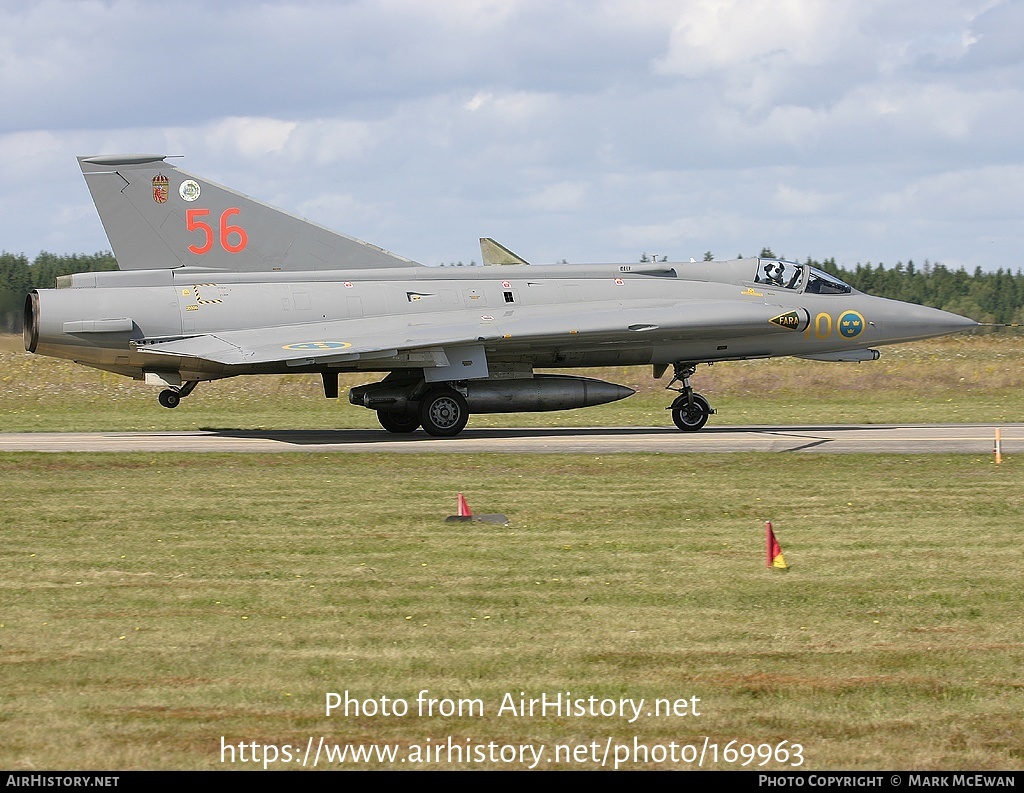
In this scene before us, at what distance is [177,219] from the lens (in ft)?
80.4

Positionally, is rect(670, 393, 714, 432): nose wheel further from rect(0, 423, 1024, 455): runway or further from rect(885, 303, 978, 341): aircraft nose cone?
rect(885, 303, 978, 341): aircraft nose cone

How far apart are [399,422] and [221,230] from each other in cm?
534

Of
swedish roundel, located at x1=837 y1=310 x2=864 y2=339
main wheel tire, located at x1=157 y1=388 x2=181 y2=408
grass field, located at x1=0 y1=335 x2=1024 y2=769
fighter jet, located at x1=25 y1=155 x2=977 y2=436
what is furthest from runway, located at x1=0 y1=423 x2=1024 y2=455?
grass field, located at x1=0 y1=335 x2=1024 y2=769

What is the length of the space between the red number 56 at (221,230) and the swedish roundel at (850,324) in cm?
1254

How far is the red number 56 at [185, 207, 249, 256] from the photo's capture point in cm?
2461

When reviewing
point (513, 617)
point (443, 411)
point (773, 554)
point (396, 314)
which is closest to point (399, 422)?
point (443, 411)

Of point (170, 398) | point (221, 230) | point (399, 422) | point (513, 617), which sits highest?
point (221, 230)

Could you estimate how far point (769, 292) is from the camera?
25859 millimetres

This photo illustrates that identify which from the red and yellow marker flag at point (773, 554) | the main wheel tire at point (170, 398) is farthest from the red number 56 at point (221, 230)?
the red and yellow marker flag at point (773, 554)

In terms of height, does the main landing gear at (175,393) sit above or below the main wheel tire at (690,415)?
above

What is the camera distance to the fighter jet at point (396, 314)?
23172 millimetres

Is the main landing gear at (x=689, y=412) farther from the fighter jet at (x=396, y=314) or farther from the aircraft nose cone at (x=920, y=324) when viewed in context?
the aircraft nose cone at (x=920, y=324)

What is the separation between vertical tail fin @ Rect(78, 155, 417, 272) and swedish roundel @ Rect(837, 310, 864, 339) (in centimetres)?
1145

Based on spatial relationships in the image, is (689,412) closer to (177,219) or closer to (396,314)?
(396,314)
